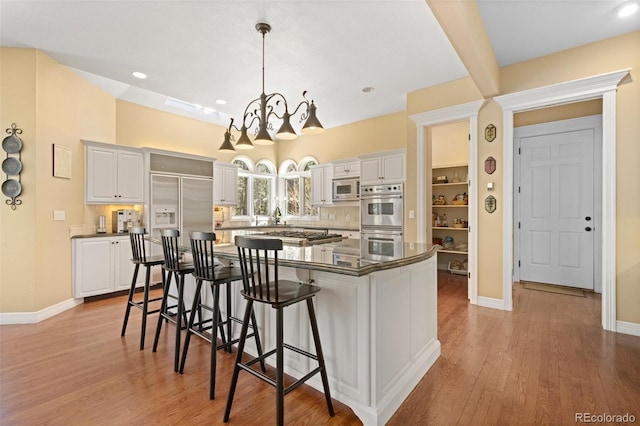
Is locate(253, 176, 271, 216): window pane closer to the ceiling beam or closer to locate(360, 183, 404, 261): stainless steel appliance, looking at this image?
locate(360, 183, 404, 261): stainless steel appliance

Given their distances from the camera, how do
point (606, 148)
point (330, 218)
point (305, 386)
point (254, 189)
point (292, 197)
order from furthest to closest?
point (292, 197) → point (254, 189) → point (330, 218) → point (606, 148) → point (305, 386)

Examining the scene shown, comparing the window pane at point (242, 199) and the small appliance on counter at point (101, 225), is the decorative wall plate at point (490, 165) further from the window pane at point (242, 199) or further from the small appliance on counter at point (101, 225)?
the small appliance on counter at point (101, 225)

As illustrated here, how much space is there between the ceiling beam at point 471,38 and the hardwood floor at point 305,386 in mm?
2637

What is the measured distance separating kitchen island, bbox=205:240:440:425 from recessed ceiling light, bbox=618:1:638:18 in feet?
9.34

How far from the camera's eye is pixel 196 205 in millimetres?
5301

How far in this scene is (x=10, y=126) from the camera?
Answer: 323 cm

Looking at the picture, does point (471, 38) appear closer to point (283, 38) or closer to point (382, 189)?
point (283, 38)

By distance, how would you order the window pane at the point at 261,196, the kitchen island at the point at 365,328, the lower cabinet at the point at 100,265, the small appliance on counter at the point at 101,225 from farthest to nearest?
1. the window pane at the point at 261,196
2. the small appliance on counter at the point at 101,225
3. the lower cabinet at the point at 100,265
4. the kitchen island at the point at 365,328

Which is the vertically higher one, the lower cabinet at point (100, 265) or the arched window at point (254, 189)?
the arched window at point (254, 189)

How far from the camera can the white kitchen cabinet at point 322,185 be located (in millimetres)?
6141

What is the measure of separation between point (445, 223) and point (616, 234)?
2.84 meters

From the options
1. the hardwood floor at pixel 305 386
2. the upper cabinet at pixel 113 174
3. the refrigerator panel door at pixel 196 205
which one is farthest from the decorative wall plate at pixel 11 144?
the refrigerator panel door at pixel 196 205

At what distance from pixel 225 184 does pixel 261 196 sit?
1.32 metres

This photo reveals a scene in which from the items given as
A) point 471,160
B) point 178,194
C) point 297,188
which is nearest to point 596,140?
point 471,160
